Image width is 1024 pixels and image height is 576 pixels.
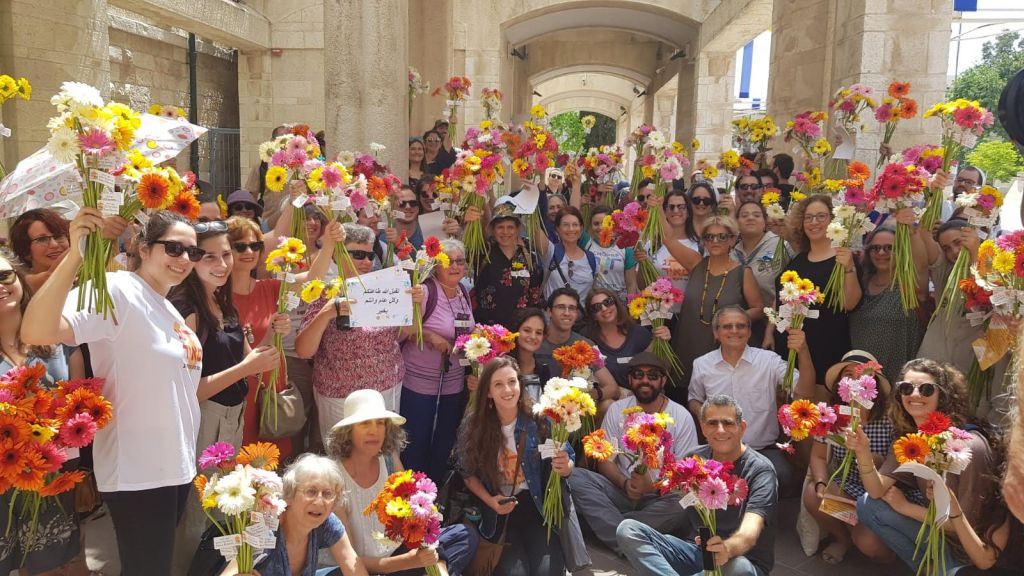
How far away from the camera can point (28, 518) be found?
3623 mm

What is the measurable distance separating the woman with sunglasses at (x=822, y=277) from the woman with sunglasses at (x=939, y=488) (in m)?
1.06

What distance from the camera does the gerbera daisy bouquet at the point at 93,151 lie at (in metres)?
2.94

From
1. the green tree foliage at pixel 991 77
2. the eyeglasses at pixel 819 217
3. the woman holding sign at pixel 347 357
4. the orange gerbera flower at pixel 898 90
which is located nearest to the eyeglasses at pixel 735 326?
the eyeglasses at pixel 819 217

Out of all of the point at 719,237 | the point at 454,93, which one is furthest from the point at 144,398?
the point at 454,93

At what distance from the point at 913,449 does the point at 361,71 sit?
4.78 metres

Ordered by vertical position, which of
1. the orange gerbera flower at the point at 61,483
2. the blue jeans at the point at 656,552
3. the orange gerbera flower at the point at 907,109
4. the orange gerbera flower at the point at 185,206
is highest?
the orange gerbera flower at the point at 907,109

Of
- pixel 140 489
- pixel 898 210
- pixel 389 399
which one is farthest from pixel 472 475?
pixel 898 210

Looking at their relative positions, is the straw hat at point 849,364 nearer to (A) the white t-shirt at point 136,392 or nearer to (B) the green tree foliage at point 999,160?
(A) the white t-shirt at point 136,392

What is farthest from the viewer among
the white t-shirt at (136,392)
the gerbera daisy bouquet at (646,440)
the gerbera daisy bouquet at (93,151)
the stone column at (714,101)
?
the stone column at (714,101)

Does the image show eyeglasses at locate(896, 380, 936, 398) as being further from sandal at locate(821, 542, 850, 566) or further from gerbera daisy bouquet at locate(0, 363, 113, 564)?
gerbera daisy bouquet at locate(0, 363, 113, 564)

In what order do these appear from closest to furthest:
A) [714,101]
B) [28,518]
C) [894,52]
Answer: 1. [28,518]
2. [894,52]
3. [714,101]

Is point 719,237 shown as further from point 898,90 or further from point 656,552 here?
point 656,552

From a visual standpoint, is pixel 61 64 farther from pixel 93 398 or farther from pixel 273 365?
pixel 93 398

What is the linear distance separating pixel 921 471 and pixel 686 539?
1699mm
